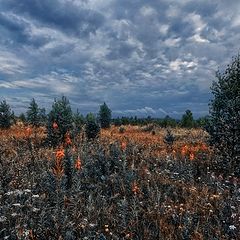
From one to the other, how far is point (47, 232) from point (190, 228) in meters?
2.62

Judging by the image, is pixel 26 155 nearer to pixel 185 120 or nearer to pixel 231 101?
pixel 231 101

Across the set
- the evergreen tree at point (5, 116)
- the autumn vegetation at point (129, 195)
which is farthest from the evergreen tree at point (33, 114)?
the autumn vegetation at point (129, 195)

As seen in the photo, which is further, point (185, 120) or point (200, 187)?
point (185, 120)

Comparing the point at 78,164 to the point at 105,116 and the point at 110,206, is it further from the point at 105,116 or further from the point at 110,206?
the point at 105,116

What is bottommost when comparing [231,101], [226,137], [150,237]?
[150,237]

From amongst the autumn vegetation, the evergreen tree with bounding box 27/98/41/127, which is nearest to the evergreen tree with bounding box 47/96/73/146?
the autumn vegetation

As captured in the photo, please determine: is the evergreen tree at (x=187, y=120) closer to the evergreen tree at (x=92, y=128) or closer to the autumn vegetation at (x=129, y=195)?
the evergreen tree at (x=92, y=128)

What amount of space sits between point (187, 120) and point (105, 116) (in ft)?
33.0

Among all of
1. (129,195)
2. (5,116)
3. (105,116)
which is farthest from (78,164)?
(105,116)

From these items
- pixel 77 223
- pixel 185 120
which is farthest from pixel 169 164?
pixel 185 120

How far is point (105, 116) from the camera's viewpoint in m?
44.3

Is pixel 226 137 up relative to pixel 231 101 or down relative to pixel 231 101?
down

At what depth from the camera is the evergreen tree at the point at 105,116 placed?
143 ft

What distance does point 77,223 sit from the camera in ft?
23.2
